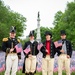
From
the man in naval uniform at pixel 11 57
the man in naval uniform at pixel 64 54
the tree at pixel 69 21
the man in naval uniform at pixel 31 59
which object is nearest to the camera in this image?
the man in naval uniform at pixel 11 57

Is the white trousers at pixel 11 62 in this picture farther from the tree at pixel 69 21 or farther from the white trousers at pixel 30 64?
the tree at pixel 69 21

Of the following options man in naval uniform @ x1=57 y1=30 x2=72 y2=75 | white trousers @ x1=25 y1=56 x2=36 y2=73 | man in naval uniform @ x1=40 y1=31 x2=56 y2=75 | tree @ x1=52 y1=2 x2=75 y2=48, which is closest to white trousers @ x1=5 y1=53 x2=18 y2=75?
white trousers @ x1=25 y1=56 x2=36 y2=73

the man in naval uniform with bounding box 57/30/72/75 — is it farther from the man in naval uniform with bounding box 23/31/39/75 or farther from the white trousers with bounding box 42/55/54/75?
the man in naval uniform with bounding box 23/31/39/75

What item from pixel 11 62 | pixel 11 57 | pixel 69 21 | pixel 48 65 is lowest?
pixel 48 65

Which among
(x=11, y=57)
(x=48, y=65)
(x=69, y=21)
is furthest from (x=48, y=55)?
(x=69, y=21)

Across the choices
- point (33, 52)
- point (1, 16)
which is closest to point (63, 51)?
point (33, 52)

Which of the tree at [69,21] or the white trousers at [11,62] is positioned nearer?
the white trousers at [11,62]

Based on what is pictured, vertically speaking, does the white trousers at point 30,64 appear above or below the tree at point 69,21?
below

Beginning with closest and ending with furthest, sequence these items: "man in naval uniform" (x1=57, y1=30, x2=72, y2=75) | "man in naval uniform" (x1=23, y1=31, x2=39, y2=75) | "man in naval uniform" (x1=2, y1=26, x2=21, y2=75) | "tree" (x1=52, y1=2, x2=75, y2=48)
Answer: "man in naval uniform" (x1=2, y1=26, x2=21, y2=75) → "man in naval uniform" (x1=23, y1=31, x2=39, y2=75) → "man in naval uniform" (x1=57, y1=30, x2=72, y2=75) → "tree" (x1=52, y1=2, x2=75, y2=48)

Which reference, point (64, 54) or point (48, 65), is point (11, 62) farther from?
point (64, 54)

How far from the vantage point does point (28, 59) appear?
8852 millimetres

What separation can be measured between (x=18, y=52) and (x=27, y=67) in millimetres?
671

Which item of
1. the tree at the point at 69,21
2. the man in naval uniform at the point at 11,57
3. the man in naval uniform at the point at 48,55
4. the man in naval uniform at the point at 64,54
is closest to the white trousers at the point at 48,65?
the man in naval uniform at the point at 48,55

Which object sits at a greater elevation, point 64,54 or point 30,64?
point 64,54
